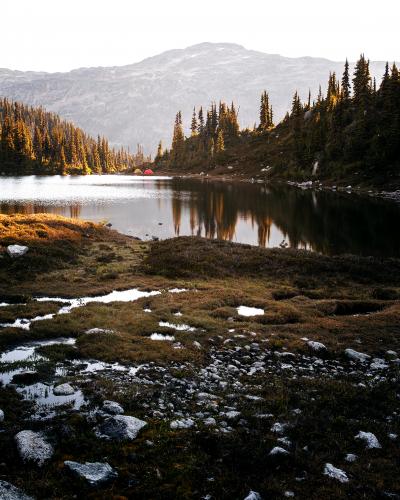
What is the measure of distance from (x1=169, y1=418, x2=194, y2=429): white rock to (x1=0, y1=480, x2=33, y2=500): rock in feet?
11.1

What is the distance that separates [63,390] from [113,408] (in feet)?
6.09

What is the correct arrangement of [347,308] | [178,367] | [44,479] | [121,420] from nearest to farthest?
[44,479], [121,420], [178,367], [347,308]

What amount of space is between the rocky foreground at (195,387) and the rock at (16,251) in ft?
2.19

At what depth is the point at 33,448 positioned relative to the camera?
810 cm

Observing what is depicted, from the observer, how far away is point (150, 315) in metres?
18.9

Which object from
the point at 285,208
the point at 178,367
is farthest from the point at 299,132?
the point at 178,367

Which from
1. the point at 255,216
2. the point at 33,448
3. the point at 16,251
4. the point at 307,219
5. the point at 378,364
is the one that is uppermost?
the point at 255,216

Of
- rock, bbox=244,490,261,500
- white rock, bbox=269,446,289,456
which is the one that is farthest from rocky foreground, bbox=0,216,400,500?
rock, bbox=244,490,261,500

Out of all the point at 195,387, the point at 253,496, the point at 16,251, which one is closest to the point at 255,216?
the point at 16,251

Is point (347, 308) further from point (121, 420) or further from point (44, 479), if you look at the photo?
point (44, 479)

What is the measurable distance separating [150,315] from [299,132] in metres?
129

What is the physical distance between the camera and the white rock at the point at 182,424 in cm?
932

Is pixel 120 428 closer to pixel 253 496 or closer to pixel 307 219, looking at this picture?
pixel 253 496

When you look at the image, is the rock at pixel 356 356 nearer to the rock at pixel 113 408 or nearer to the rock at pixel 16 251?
the rock at pixel 113 408
